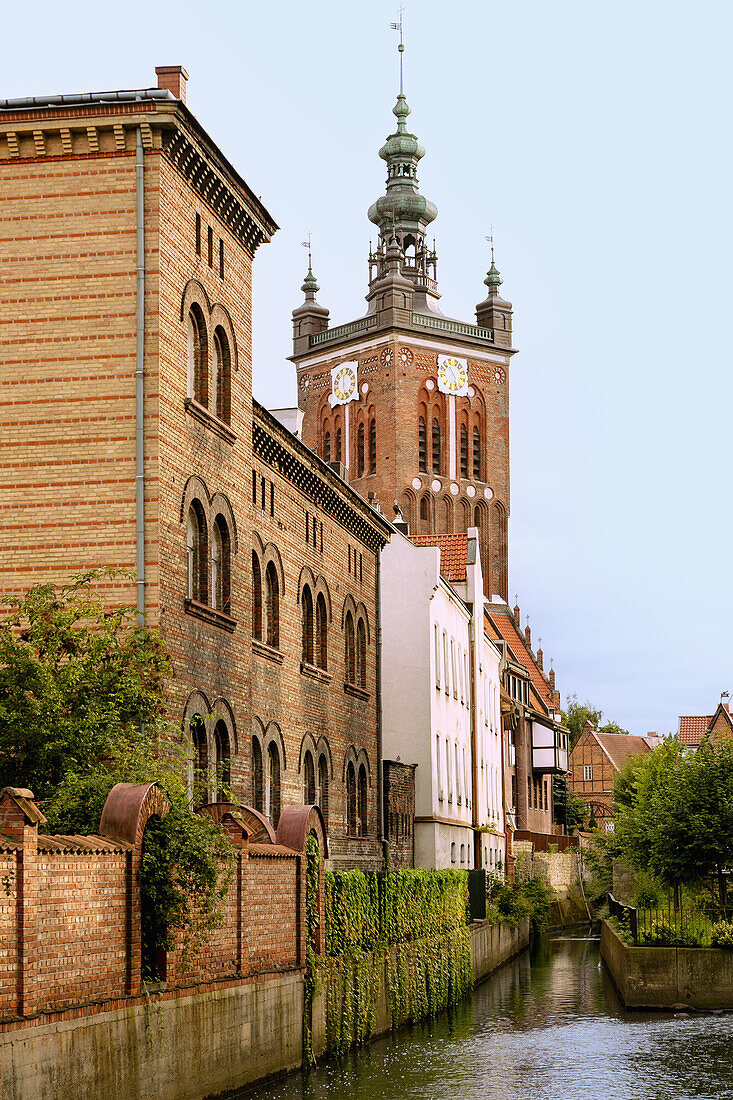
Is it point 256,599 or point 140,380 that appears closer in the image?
point 140,380

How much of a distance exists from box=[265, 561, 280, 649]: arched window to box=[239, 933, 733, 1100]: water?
753 centimetres

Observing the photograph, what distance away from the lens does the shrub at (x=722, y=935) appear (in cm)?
2922

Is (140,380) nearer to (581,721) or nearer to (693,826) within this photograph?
(693,826)

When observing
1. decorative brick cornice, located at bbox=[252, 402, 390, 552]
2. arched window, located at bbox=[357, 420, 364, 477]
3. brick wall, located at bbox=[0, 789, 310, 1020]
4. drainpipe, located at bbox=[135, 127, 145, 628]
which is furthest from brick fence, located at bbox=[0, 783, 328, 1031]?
arched window, located at bbox=[357, 420, 364, 477]

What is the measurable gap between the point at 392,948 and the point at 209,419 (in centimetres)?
945

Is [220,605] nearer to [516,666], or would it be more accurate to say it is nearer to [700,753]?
[700,753]

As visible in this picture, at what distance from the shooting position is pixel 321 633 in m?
33.6

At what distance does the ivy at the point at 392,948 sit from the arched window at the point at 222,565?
4.43m

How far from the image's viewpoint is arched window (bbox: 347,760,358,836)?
116 feet

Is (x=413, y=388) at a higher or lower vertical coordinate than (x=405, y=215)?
lower

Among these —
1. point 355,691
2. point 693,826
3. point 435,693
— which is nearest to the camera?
point 693,826

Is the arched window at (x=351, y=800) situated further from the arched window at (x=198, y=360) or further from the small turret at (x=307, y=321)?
the small turret at (x=307, y=321)

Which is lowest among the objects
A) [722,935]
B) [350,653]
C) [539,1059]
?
[539,1059]

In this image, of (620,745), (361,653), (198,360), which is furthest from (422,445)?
(198,360)
